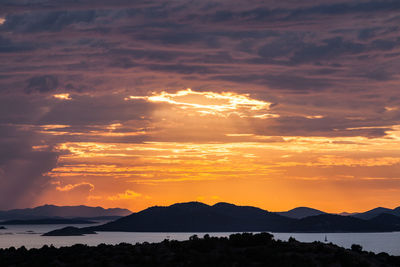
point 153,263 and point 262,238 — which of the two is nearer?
point 153,263

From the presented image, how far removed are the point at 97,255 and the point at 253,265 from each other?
63.8ft

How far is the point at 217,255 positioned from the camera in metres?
67.2

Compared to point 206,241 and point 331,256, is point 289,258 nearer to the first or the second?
point 331,256

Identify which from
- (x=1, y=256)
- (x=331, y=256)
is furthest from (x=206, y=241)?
(x=1, y=256)

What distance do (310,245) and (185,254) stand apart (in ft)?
48.6

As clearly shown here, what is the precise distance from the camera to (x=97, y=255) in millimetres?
72062

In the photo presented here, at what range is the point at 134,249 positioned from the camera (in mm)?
73812

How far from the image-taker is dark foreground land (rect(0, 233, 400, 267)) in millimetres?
64938

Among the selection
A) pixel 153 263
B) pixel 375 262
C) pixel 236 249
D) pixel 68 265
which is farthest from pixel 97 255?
pixel 375 262

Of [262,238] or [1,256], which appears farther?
[1,256]

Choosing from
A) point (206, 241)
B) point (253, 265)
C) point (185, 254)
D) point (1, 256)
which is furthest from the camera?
point (1, 256)

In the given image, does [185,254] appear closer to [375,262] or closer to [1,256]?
[375,262]

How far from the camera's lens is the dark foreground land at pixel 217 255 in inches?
2557

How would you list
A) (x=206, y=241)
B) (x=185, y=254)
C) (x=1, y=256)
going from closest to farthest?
(x=185, y=254)
(x=206, y=241)
(x=1, y=256)
